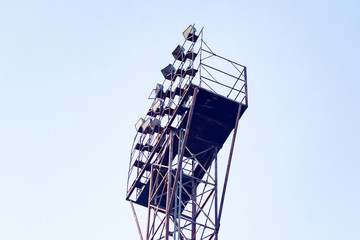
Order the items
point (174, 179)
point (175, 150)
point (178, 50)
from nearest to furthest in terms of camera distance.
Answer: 1. point (174, 179)
2. point (175, 150)
3. point (178, 50)

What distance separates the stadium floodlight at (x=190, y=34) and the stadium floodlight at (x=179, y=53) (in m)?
0.74

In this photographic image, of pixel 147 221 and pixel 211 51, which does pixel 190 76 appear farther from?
pixel 147 221

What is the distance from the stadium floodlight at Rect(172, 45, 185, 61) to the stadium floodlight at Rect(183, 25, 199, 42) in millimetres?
739

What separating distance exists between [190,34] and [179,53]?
1.32 metres

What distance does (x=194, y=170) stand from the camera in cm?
4075

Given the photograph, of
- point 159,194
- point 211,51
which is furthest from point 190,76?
point 159,194

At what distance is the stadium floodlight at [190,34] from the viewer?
42.9 m

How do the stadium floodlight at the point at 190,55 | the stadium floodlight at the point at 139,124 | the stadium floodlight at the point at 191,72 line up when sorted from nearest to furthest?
the stadium floodlight at the point at 191,72, the stadium floodlight at the point at 190,55, the stadium floodlight at the point at 139,124

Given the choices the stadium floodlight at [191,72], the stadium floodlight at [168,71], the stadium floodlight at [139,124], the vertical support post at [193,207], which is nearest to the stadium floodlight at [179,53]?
the stadium floodlight at [168,71]

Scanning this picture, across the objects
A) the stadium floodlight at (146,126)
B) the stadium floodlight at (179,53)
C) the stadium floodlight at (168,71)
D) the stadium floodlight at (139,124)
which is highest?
the stadium floodlight at (179,53)

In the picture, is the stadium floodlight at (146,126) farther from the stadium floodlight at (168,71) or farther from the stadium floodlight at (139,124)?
the stadium floodlight at (168,71)

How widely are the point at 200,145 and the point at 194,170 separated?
1567 mm

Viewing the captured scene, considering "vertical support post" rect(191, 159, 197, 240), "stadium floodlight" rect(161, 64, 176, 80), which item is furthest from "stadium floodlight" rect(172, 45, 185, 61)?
"vertical support post" rect(191, 159, 197, 240)

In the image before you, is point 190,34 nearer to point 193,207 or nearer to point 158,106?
point 158,106
